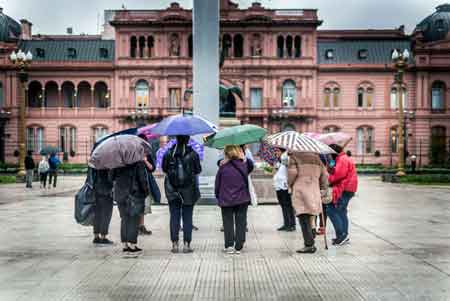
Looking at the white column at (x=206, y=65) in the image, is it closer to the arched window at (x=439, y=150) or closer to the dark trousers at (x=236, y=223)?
the dark trousers at (x=236, y=223)

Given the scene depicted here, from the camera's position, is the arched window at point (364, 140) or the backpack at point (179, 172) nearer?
the backpack at point (179, 172)

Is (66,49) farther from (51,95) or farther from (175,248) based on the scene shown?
(175,248)

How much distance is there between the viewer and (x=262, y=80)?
223ft

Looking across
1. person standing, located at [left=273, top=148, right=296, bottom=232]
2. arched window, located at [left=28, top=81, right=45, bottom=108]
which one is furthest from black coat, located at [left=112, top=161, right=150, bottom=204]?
arched window, located at [left=28, top=81, right=45, bottom=108]

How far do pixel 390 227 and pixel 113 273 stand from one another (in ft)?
25.3

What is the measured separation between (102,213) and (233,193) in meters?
2.65

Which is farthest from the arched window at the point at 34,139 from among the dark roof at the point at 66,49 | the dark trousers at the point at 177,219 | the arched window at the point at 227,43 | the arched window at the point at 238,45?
the dark trousers at the point at 177,219

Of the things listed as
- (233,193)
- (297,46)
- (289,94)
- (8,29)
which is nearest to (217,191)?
(233,193)

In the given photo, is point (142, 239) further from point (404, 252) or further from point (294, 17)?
point (294, 17)

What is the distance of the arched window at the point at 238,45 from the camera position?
6849 centimetres

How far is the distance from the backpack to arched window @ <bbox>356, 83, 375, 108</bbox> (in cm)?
5856

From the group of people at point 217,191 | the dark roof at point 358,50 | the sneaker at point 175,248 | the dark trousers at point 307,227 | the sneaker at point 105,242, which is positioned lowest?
the sneaker at point 105,242

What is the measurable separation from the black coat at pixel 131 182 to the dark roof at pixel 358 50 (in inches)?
2308

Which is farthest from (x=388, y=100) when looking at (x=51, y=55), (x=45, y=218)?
(x=45, y=218)
